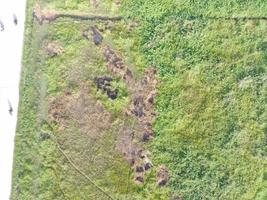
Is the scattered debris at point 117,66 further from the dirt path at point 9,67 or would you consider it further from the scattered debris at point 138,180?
the scattered debris at point 138,180

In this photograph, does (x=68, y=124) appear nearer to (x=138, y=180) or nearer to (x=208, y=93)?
(x=138, y=180)

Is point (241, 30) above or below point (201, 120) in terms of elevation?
above

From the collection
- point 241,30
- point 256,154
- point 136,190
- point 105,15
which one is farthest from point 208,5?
point 136,190

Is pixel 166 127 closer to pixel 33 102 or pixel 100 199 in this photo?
pixel 100 199

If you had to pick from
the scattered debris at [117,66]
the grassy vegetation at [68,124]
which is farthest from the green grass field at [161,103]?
the scattered debris at [117,66]

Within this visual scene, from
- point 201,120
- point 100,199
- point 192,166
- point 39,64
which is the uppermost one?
point 39,64

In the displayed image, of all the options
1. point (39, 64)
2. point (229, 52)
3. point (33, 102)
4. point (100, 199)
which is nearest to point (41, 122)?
point (33, 102)

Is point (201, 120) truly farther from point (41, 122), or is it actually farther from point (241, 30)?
point (41, 122)
